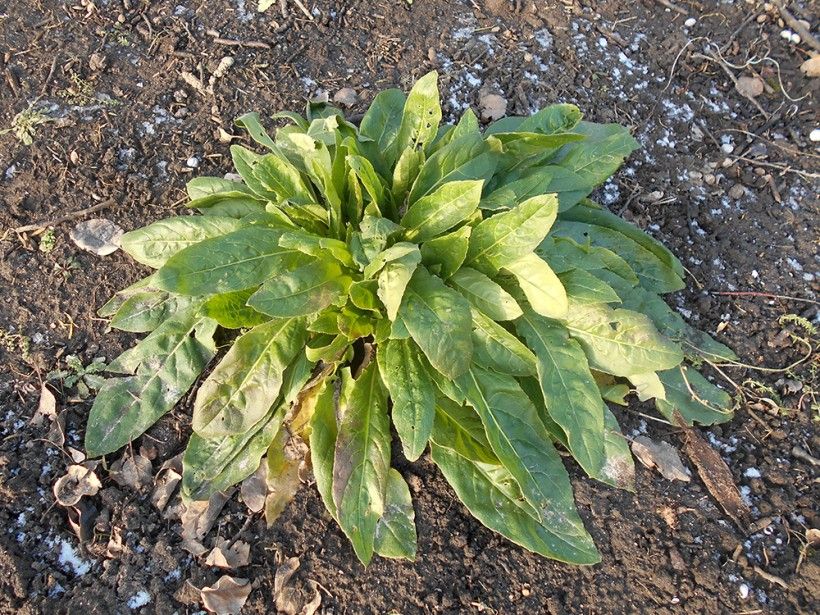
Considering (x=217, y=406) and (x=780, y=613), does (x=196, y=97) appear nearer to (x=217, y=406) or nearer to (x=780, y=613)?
(x=217, y=406)

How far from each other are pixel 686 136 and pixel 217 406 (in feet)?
10.6

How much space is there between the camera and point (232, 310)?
2799mm

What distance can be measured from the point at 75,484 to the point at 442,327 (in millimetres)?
1687

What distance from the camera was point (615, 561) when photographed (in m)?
2.84

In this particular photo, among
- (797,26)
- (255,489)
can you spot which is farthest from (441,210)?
(797,26)

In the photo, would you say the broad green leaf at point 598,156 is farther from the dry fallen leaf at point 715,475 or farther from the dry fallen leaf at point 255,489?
the dry fallen leaf at point 255,489

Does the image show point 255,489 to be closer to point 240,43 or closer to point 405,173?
point 405,173

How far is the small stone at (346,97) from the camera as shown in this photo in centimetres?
391

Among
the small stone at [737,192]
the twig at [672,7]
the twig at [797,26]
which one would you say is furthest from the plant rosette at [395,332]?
the twig at [797,26]

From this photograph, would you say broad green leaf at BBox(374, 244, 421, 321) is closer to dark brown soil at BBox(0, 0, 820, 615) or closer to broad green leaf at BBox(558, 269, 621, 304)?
broad green leaf at BBox(558, 269, 621, 304)

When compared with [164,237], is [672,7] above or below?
above

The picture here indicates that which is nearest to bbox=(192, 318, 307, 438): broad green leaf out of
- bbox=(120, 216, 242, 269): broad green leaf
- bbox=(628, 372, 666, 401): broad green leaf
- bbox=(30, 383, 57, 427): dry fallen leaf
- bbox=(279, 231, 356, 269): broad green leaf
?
bbox=(279, 231, 356, 269): broad green leaf

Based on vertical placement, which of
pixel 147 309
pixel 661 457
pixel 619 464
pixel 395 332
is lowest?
pixel 661 457

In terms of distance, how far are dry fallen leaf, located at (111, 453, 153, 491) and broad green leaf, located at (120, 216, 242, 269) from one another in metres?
0.85
